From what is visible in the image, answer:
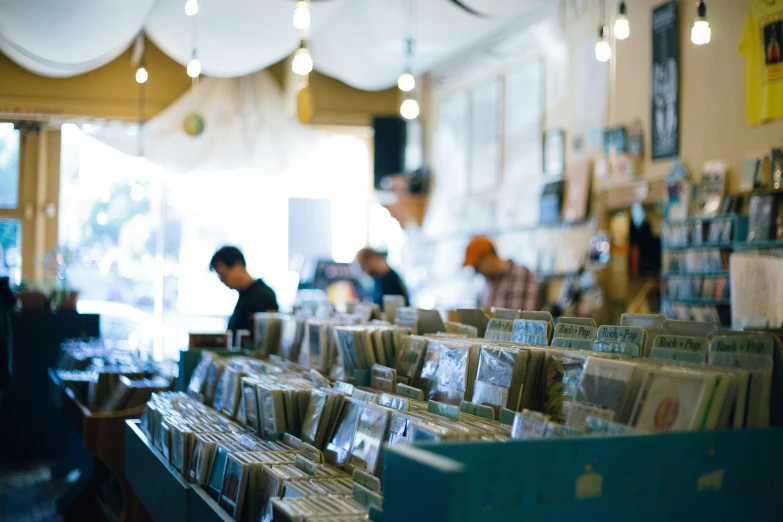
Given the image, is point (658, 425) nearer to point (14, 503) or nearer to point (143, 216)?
point (14, 503)

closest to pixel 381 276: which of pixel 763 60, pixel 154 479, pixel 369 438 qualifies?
pixel 763 60

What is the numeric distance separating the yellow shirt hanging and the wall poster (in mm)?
773

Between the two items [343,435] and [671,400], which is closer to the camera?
[671,400]

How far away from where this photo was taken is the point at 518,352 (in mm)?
2064

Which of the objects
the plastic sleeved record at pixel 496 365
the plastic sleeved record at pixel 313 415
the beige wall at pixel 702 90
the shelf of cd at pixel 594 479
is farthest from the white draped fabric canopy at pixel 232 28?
the shelf of cd at pixel 594 479

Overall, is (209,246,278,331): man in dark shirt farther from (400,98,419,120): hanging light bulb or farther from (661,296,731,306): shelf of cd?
(661,296,731,306): shelf of cd

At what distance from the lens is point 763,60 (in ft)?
18.4

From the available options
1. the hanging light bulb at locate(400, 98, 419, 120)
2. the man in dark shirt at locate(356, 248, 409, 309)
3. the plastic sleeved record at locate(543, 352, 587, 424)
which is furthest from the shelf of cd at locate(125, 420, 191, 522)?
the hanging light bulb at locate(400, 98, 419, 120)

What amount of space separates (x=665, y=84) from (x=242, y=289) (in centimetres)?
391

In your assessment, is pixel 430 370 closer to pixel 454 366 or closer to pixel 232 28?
pixel 454 366

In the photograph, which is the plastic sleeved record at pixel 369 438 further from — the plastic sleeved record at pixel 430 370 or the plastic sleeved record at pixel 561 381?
the plastic sleeved record at pixel 561 381

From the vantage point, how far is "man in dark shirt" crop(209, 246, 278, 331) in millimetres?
5090

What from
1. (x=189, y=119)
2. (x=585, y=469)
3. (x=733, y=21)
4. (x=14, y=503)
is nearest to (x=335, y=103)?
(x=189, y=119)

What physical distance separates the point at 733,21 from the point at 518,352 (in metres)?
4.90
